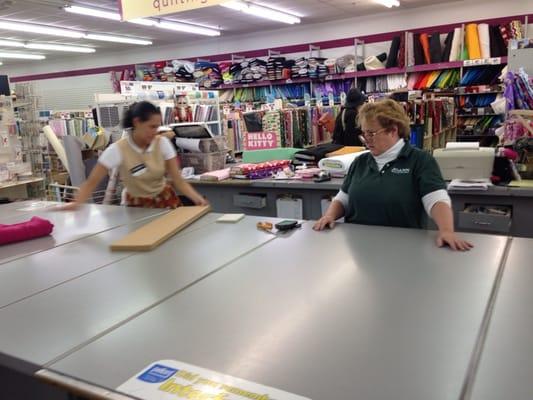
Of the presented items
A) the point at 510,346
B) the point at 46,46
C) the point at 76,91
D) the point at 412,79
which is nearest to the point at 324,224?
the point at 510,346

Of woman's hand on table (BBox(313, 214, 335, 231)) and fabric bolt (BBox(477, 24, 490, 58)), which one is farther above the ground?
fabric bolt (BBox(477, 24, 490, 58))

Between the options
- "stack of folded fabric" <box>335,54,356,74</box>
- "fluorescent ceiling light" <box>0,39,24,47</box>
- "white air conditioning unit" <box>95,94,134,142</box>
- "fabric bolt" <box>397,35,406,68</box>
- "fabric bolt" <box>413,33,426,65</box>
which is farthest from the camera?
→ "fluorescent ceiling light" <box>0,39,24,47</box>

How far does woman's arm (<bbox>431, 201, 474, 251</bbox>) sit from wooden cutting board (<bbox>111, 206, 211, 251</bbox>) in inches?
48.4

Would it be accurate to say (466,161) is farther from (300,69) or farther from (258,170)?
(300,69)

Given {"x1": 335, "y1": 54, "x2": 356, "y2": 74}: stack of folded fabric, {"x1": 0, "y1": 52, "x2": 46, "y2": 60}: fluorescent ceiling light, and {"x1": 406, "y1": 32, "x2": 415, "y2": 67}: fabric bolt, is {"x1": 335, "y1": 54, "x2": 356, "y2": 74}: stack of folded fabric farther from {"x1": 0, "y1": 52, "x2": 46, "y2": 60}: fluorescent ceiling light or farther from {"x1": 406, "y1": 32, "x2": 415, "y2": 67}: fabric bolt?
{"x1": 0, "y1": 52, "x2": 46, "y2": 60}: fluorescent ceiling light

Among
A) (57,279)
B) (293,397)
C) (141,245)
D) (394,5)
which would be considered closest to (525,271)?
(293,397)

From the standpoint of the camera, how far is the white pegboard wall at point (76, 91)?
14.6 metres

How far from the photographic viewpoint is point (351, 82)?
10.3 metres

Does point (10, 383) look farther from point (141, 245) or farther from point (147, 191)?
point (147, 191)

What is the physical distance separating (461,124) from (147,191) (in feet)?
24.6

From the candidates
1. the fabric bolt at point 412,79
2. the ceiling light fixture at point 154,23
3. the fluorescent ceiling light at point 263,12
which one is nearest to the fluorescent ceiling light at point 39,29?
the ceiling light fixture at point 154,23

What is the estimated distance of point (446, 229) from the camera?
1.95 metres

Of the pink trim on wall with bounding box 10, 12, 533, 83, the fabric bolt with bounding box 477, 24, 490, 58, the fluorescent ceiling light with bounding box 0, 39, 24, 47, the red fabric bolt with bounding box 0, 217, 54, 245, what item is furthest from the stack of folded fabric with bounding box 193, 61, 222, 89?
the red fabric bolt with bounding box 0, 217, 54, 245

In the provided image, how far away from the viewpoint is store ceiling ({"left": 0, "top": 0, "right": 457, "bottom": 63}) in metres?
8.34
